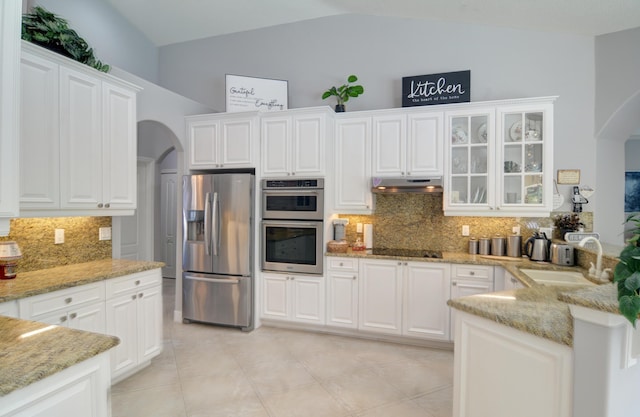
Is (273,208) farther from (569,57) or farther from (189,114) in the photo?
(569,57)

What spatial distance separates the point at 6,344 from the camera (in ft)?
4.20

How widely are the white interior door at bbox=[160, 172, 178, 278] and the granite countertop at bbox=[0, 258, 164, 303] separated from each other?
339 cm

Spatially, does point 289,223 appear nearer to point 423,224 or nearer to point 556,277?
point 423,224

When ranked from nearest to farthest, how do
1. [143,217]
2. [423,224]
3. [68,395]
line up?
[68,395] → [423,224] → [143,217]

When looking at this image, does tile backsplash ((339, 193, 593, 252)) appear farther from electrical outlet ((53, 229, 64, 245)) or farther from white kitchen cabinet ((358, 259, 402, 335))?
electrical outlet ((53, 229, 64, 245))

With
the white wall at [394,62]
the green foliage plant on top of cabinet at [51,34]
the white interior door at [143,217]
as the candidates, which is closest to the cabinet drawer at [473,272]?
the white wall at [394,62]

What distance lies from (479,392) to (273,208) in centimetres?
273

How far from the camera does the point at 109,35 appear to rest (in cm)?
428

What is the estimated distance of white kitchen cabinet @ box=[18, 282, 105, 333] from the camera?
2.01 m

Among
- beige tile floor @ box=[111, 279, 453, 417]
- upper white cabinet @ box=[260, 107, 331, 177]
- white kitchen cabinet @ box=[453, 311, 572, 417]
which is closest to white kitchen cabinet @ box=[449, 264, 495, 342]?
beige tile floor @ box=[111, 279, 453, 417]

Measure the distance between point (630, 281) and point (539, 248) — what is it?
248 cm

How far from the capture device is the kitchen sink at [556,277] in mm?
→ 2619

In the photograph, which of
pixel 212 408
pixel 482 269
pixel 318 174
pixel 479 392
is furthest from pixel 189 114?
pixel 479 392

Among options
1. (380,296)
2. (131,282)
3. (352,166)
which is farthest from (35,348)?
(352,166)
